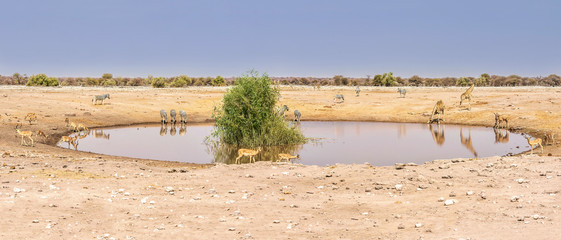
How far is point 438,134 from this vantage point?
30.2 metres

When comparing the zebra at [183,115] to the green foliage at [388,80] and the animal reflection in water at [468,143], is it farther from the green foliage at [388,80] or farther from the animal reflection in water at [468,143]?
the green foliage at [388,80]

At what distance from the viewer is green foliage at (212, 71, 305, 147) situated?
79.5 feet

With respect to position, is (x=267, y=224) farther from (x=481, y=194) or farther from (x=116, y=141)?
(x=116, y=141)

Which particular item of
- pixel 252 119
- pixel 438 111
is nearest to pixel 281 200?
pixel 252 119

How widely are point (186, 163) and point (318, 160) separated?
5210mm

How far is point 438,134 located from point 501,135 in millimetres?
3475

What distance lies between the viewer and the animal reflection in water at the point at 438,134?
26.7m

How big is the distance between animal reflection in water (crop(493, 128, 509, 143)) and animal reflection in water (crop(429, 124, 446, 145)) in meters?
2.83

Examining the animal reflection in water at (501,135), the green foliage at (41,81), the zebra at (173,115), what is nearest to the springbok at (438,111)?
the animal reflection in water at (501,135)

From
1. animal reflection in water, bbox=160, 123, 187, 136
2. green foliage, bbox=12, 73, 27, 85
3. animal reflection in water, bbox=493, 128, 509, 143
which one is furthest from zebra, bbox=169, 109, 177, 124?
green foliage, bbox=12, 73, 27, 85

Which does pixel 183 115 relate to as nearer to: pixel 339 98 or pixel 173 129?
pixel 173 129

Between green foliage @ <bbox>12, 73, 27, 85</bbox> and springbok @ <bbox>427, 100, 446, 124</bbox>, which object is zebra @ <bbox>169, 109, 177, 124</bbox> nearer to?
springbok @ <bbox>427, 100, 446, 124</bbox>

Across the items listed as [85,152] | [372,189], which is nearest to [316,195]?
[372,189]

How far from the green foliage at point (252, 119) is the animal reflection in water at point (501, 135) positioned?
10.9m
